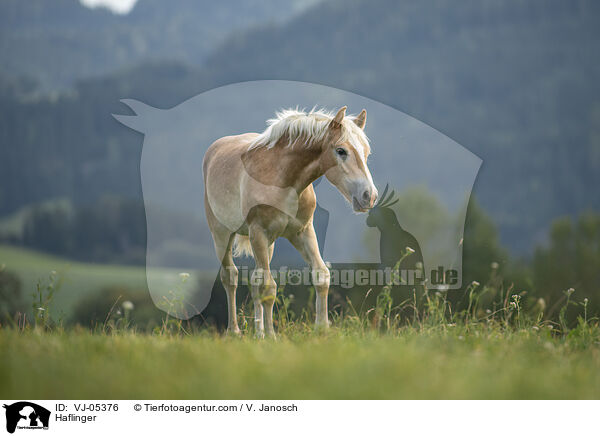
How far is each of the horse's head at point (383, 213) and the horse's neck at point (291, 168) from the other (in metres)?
1.32

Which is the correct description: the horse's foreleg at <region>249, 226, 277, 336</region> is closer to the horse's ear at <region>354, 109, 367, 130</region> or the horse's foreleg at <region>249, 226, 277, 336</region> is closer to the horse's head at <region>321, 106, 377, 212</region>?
the horse's head at <region>321, 106, 377, 212</region>

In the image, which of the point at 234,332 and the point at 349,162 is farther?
the point at 234,332

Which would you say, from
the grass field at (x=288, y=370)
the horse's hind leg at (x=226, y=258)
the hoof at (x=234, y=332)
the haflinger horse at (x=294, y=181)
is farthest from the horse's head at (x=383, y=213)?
the grass field at (x=288, y=370)

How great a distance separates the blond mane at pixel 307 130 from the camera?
19.2ft

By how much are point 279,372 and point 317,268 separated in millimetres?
2803

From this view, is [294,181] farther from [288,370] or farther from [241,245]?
[288,370]

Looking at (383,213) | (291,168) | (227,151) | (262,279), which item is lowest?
(262,279)

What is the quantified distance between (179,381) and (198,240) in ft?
16.8

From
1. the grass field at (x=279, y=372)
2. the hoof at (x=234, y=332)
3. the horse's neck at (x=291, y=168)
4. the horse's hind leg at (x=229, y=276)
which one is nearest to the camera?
the grass field at (x=279, y=372)

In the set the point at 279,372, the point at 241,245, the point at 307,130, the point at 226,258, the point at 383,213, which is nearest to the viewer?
the point at 279,372
